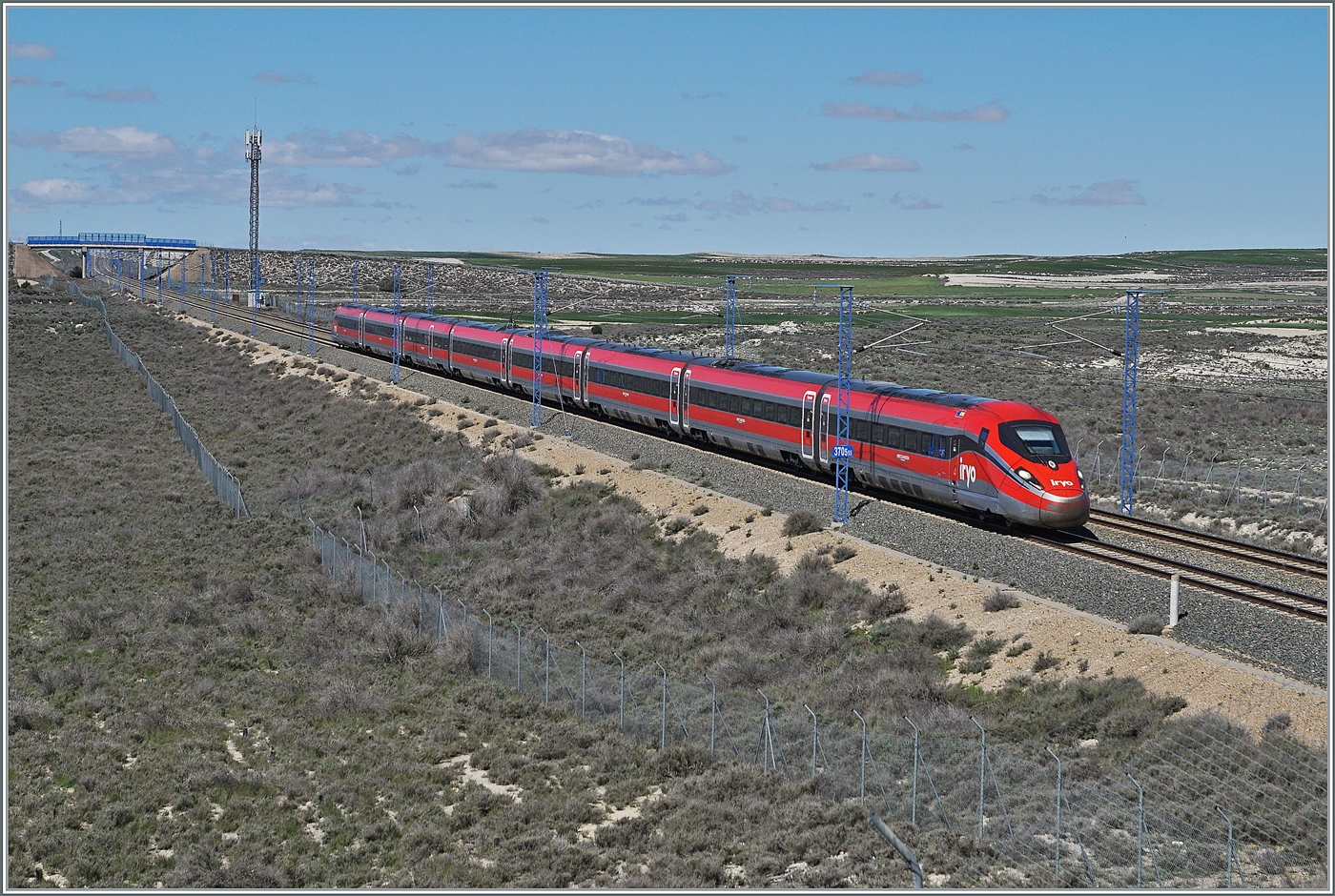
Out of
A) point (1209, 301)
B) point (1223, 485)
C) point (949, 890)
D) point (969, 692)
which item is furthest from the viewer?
point (1209, 301)

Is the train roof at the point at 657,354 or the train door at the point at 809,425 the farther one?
the train roof at the point at 657,354

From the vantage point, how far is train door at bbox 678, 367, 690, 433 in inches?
1829

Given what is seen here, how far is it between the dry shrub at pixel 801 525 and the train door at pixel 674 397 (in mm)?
13301

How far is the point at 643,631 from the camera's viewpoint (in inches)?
1196

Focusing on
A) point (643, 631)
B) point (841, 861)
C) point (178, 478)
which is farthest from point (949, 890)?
point (178, 478)

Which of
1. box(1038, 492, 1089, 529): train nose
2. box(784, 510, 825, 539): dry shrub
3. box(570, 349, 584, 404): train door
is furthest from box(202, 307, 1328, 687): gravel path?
box(570, 349, 584, 404): train door

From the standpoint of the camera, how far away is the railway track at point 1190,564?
26.6 meters

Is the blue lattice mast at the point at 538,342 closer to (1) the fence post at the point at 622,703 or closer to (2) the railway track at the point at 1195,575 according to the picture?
(2) the railway track at the point at 1195,575

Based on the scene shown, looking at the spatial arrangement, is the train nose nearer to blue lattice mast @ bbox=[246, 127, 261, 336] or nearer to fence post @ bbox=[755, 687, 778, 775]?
fence post @ bbox=[755, 687, 778, 775]

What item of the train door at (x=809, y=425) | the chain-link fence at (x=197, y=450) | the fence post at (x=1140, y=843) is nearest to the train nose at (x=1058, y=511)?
the train door at (x=809, y=425)

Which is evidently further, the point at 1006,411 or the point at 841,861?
the point at 1006,411

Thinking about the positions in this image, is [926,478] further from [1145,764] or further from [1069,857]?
[1069,857]

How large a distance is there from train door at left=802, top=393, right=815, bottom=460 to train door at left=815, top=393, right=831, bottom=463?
0.36 meters

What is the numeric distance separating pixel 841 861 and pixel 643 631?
13.5 metres
